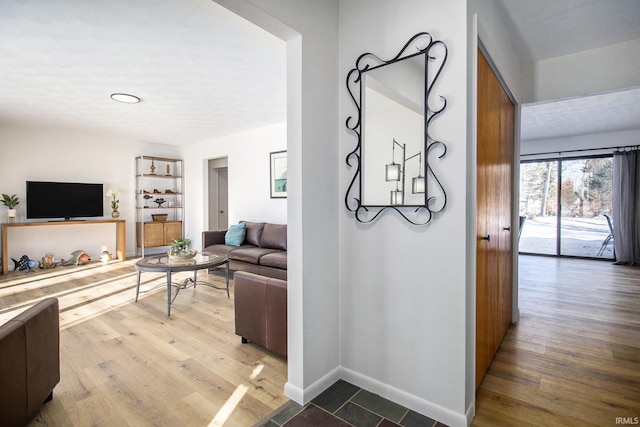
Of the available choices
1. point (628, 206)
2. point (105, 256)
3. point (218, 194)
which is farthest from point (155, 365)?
point (628, 206)

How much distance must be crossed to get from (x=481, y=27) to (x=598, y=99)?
12.2 feet

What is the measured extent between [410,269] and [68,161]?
21.2ft

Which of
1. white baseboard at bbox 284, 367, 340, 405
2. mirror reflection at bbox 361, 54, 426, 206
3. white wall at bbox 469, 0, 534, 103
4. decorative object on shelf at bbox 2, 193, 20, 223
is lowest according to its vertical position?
white baseboard at bbox 284, 367, 340, 405

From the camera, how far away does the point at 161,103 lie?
4043mm

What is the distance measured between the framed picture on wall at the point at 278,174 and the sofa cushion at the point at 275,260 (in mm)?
1259

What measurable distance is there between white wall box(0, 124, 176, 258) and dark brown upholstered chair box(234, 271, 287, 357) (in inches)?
201

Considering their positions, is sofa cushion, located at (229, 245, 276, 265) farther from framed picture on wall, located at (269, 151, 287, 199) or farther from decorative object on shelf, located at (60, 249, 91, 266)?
decorative object on shelf, located at (60, 249, 91, 266)

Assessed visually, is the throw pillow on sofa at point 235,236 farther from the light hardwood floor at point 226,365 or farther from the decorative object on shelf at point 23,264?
the decorative object on shelf at point 23,264

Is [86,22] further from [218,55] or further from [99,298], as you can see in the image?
[99,298]

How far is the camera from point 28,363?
1519 mm

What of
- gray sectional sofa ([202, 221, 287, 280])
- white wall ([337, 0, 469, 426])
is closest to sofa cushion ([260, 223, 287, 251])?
gray sectional sofa ([202, 221, 287, 280])

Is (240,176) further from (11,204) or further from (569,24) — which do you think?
(569,24)

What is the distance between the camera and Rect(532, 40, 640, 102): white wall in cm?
254

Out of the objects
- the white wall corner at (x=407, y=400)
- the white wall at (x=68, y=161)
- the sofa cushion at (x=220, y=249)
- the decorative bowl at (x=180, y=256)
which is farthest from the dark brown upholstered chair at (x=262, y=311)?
the white wall at (x=68, y=161)
